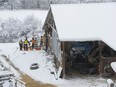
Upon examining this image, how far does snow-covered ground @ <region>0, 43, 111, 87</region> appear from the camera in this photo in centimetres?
Result: 2556

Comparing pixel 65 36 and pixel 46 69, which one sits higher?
pixel 65 36

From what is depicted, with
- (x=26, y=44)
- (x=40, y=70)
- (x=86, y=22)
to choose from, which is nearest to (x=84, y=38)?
(x=86, y=22)

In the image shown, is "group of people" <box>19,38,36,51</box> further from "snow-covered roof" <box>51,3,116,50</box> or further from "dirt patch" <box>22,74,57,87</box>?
"dirt patch" <box>22,74,57,87</box>

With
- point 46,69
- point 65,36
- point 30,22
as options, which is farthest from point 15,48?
point 30,22

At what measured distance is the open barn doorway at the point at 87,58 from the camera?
87.8 ft

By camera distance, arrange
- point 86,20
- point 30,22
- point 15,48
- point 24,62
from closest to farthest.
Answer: point 86,20 → point 24,62 → point 15,48 → point 30,22

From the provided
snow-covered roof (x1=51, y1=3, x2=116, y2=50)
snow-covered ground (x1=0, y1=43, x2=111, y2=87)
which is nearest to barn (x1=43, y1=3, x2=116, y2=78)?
snow-covered roof (x1=51, y1=3, x2=116, y2=50)

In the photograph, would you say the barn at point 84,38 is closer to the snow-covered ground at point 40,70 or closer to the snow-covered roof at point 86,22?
the snow-covered roof at point 86,22

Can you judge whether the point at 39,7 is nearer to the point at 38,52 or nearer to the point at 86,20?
the point at 38,52

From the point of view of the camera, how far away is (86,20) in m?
28.3

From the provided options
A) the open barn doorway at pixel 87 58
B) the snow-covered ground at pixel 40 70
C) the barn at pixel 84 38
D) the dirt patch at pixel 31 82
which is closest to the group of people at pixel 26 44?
the snow-covered ground at pixel 40 70

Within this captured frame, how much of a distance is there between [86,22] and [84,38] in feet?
7.63

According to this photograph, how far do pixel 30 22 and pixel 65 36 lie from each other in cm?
2962

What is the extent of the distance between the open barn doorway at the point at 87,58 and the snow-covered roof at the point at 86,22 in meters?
0.95
